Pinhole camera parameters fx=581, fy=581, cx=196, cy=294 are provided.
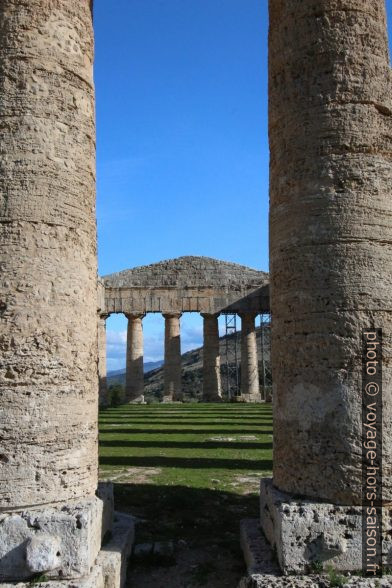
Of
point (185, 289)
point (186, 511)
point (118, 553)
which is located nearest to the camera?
point (118, 553)

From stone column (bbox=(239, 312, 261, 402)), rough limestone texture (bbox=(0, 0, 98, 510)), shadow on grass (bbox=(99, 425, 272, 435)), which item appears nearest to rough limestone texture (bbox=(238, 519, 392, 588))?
rough limestone texture (bbox=(0, 0, 98, 510))

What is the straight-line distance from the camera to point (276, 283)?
22.0 ft

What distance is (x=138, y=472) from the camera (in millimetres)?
11070

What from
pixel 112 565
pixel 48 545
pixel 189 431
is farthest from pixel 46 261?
pixel 189 431

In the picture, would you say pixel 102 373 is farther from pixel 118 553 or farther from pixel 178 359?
pixel 118 553

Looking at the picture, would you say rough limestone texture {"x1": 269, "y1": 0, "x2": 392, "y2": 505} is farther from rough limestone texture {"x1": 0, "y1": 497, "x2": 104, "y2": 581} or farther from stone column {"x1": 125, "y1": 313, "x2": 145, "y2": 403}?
stone column {"x1": 125, "y1": 313, "x2": 145, "y2": 403}

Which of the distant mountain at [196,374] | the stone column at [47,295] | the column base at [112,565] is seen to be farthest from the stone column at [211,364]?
the stone column at [47,295]

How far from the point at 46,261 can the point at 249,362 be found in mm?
30514

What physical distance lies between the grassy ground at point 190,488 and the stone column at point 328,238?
107cm

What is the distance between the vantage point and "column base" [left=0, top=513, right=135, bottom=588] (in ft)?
17.0

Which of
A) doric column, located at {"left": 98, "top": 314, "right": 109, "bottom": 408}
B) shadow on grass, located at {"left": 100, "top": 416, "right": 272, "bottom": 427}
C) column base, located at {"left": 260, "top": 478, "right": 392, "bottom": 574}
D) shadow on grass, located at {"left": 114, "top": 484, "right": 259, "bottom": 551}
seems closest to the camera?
column base, located at {"left": 260, "top": 478, "right": 392, "bottom": 574}

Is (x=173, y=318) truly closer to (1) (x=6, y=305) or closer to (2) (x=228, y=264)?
(2) (x=228, y=264)

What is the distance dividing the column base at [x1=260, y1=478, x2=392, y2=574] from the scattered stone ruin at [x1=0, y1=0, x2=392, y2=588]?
0.01 meters

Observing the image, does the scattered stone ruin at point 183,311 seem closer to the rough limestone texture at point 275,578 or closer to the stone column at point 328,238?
the stone column at point 328,238
